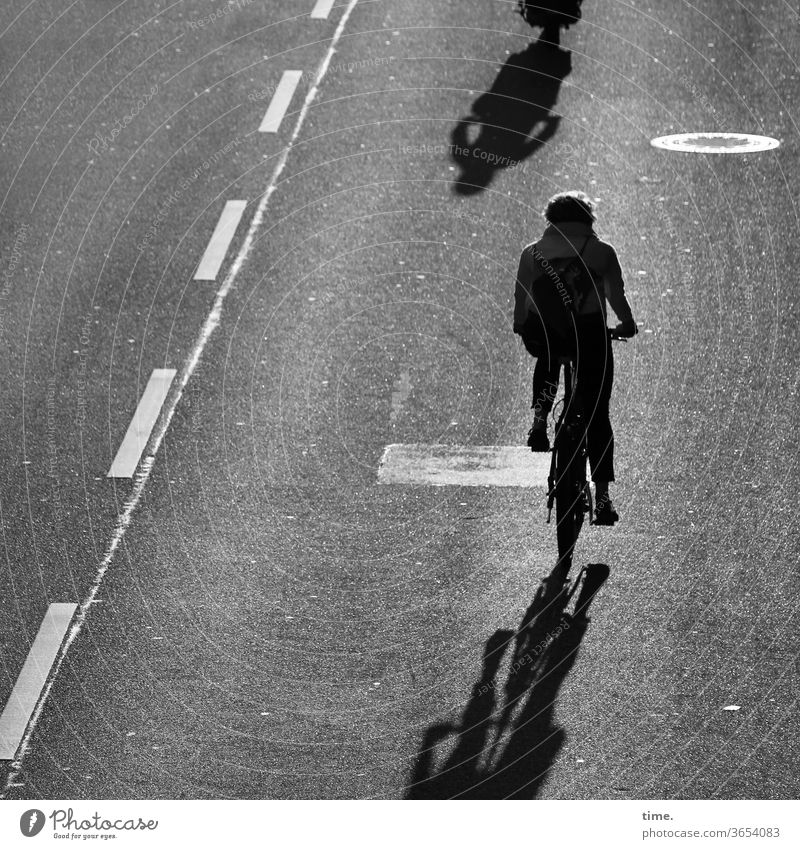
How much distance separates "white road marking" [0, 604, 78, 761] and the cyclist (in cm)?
271

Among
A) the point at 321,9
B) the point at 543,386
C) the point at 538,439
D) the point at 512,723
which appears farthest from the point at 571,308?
the point at 321,9

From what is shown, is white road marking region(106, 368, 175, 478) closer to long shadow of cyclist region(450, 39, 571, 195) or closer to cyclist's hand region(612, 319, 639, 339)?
cyclist's hand region(612, 319, 639, 339)

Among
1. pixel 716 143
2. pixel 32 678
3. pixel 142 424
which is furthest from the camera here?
pixel 716 143

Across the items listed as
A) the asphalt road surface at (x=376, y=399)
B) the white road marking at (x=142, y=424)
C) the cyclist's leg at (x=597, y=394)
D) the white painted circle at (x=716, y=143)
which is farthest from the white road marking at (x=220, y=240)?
the cyclist's leg at (x=597, y=394)

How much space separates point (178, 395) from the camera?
11516 millimetres

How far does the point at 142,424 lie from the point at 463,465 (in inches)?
83.9

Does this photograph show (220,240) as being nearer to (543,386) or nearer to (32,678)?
(543,386)

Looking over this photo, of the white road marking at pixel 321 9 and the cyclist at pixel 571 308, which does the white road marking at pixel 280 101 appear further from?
the cyclist at pixel 571 308

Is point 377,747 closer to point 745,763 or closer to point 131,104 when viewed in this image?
point 745,763

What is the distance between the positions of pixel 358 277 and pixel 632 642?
16.5 ft

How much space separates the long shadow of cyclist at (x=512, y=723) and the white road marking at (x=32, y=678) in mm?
1908

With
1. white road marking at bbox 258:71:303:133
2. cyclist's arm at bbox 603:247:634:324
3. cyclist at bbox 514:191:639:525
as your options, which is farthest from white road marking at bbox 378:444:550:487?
white road marking at bbox 258:71:303:133

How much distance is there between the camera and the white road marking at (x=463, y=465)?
34.3 feet

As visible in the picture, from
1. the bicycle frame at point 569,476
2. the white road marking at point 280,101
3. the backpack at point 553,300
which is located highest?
the backpack at point 553,300
